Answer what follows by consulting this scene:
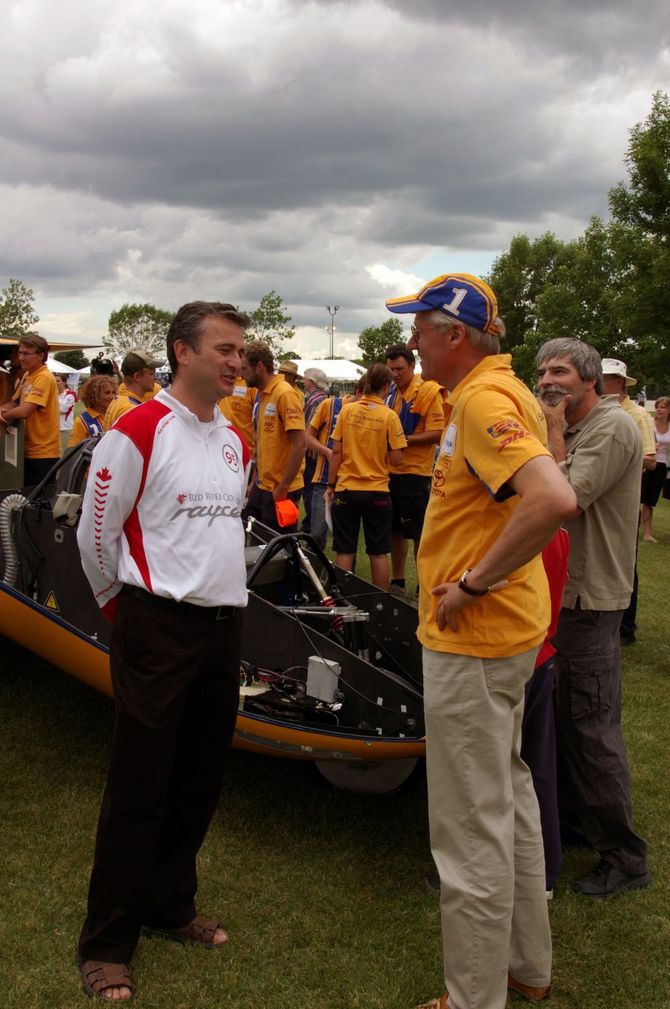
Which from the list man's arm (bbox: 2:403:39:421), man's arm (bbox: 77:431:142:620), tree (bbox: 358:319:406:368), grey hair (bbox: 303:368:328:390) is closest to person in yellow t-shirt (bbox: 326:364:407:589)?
man's arm (bbox: 2:403:39:421)

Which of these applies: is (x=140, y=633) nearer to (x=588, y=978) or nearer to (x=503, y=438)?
(x=503, y=438)

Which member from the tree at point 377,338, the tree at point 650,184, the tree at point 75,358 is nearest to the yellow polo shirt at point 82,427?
the tree at point 650,184

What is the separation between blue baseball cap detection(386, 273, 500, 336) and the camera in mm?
2344

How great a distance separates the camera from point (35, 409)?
7332mm

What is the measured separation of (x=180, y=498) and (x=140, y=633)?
1.39 feet

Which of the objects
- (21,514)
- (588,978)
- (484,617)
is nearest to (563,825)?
(588,978)

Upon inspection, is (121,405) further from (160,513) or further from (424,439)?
(160,513)

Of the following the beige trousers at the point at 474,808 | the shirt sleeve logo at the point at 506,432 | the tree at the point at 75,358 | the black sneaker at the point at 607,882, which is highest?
the shirt sleeve logo at the point at 506,432

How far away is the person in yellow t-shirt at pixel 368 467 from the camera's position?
23.1 ft

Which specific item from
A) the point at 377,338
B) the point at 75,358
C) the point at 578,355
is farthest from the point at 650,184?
the point at 75,358

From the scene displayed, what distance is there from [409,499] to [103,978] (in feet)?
18.1

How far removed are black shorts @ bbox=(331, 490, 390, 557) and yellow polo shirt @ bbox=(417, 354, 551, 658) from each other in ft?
15.6

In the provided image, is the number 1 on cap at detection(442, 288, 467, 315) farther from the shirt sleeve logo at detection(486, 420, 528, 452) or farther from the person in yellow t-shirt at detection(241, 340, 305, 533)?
the person in yellow t-shirt at detection(241, 340, 305, 533)

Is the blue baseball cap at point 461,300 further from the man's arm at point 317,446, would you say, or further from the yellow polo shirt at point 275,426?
the man's arm at point 317,446
